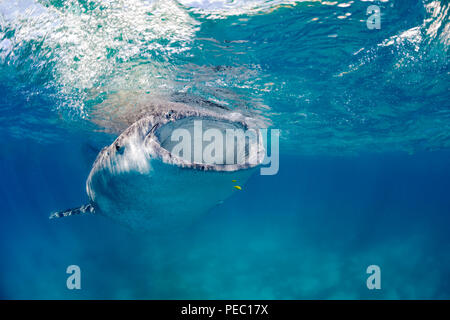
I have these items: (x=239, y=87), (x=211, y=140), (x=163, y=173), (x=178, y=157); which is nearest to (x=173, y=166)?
(x=163, y=173)

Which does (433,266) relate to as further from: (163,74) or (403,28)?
(163,74)

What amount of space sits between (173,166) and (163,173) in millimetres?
328

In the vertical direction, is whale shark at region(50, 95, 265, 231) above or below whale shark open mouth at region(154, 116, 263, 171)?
below

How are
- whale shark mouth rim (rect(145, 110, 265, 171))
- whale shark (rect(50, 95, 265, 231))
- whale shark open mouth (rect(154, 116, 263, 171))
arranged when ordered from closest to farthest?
whale shark mouth rim (rect(145, 110, 265, 171)), whale shark (rect(50, 95, 265, 231)), whale shark open mouth (rect(154, 116, 263, 171))

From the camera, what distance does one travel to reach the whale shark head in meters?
3.52

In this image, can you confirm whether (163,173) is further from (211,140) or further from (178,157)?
(211,140)

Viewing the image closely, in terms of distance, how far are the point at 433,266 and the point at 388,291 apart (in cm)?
664

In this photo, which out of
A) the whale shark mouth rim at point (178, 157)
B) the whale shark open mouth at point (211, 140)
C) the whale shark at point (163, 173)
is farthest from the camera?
the whale shark open mouth at point (211, 140)

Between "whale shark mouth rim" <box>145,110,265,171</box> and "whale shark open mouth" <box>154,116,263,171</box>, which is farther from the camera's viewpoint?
"whale shark open mouth" <box>154,116,263,171</box>

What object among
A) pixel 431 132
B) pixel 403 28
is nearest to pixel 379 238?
pixel 431 132

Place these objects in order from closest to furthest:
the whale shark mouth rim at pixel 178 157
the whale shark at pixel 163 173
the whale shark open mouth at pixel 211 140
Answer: the whale shark mouth rim at pixel 178 157 < the whale shark at pixel 163 173 < the whale shark open mouth at pixel 211 140

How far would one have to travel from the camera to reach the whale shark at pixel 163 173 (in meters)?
3.48

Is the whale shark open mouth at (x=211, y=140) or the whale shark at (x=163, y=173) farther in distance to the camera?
the whale shark open mouth at (x=211, y=140)
